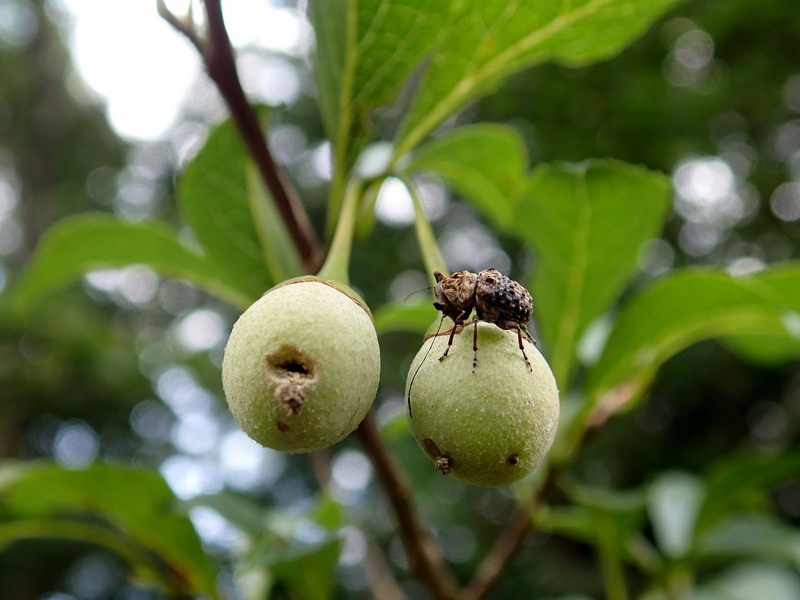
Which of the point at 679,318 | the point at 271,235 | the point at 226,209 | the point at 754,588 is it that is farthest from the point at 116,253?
the point at 754,588

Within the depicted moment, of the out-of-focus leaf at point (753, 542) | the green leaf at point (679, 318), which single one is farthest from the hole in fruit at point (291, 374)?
the out-of-focus leaf at point (753, 542)

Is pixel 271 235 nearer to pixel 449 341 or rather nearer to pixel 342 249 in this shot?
pixel 342 249

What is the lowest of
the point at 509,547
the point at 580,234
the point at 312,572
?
the point at 312,572

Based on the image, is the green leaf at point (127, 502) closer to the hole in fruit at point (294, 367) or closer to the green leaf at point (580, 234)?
the green leaf at point (580, 234)

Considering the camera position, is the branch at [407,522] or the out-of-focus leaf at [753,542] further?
the out-of-focus leaf at [753,542]

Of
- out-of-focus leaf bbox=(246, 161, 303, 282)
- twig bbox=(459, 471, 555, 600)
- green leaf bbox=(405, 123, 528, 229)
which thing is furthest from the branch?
green leaf bbox=(405, 123, 528, 229)

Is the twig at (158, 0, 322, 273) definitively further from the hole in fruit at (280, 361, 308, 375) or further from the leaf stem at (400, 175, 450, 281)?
the hole in fruit at (280, 361, 308, 375)

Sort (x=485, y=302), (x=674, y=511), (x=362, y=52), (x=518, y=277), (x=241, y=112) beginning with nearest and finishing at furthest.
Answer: (x=485, y=302), (x=241, y=112), (x=362, y=52), (x=674, y=511), (x=518, y=277)
